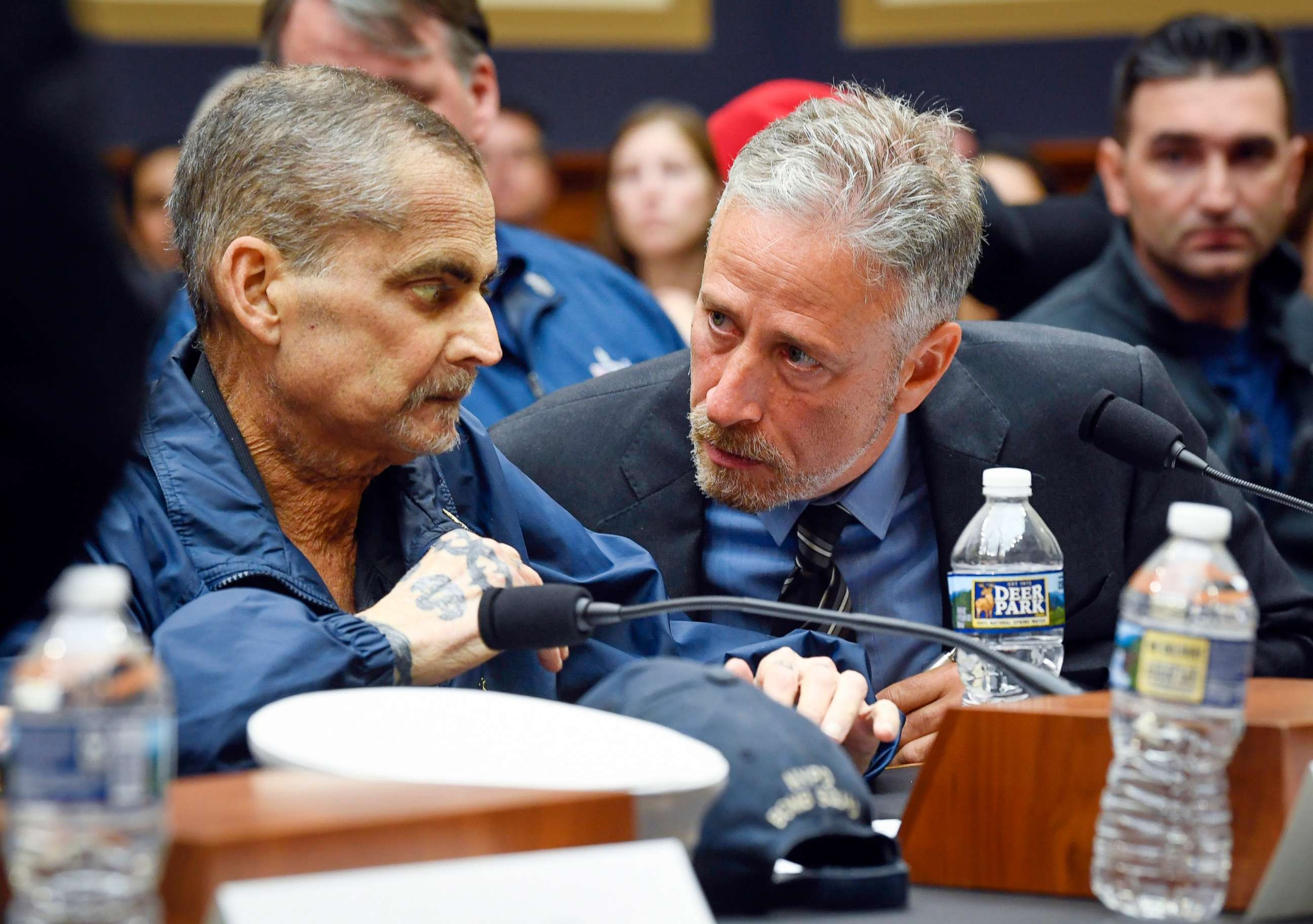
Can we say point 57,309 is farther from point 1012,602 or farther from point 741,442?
point 741,442

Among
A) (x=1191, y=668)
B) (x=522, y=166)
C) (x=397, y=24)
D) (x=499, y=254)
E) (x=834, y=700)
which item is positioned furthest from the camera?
(x=522, y=166)

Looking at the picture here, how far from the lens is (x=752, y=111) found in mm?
3525

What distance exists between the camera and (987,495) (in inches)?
71.9

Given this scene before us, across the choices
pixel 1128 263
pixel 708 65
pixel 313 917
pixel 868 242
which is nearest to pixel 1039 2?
pixel 708 65

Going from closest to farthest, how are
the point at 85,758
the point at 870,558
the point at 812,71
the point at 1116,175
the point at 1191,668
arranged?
the point at 85,758, the point at 1191,668, the point at 870,558, the point at 1116,175, the point at 812,71

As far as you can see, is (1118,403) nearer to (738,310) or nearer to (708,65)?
(738,310)

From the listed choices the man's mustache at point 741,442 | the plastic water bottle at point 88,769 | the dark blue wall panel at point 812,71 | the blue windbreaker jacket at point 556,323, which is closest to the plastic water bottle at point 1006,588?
the man's mustache at point 741,442

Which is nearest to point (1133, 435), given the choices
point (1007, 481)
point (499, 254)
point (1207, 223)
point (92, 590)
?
point (1007, 481)

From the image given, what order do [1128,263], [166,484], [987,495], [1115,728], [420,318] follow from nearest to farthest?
1. [1115,728]
2. [166,484]
3. [420,318]
4. [987,495]
5. [1128,263]

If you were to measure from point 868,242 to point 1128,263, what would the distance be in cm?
153

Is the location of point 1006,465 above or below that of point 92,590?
below

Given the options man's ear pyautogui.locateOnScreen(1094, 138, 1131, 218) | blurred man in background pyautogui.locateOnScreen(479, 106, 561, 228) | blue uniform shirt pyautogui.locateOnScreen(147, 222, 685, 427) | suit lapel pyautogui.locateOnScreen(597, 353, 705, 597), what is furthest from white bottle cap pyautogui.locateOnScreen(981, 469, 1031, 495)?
blurred man in background pyautogui.locateOnScreen(479, 106, 561, 228)

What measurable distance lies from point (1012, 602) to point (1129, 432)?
8.8 inches

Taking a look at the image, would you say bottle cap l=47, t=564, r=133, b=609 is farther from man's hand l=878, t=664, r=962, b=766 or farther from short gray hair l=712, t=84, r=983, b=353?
short gray hair l=712, t=84, r=983, b=353
